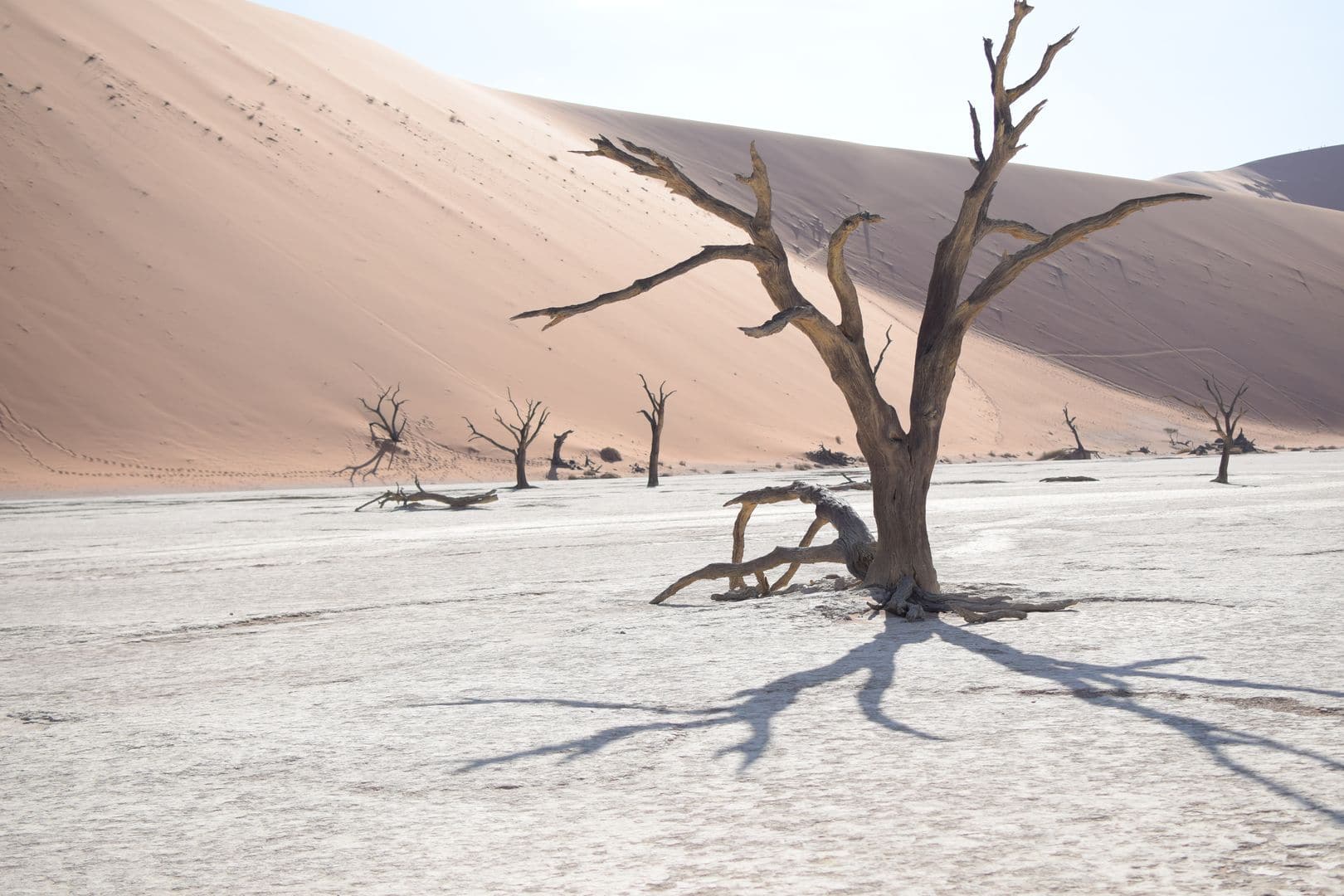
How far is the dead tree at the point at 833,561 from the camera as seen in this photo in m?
6.67

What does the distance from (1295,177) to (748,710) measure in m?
129

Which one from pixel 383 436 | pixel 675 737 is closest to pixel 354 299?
pixel 383 436

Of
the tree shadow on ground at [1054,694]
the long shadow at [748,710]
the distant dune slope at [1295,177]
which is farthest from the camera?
the distant dune slope at [1295,177]

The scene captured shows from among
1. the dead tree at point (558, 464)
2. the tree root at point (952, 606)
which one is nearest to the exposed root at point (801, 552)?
the tree root at point (952, 606)

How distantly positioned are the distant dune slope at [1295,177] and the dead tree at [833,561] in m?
112

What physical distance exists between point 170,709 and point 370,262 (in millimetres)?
32973

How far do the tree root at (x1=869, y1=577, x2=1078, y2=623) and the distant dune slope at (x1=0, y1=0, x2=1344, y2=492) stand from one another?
23.4 meters

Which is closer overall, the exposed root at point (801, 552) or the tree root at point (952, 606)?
the tree root at point (952, 606)

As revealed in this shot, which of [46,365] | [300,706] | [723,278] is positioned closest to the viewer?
[300,706]

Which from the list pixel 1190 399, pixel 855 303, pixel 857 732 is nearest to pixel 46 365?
pixel 855 303

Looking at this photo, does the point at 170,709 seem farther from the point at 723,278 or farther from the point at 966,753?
the point at 723,278

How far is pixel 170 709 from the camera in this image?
4.92m

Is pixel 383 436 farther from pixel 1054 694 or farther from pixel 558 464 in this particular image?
pixel 1054 694

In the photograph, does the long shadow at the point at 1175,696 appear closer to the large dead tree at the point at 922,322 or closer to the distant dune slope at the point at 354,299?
the large dead tree at the point at 922,322
